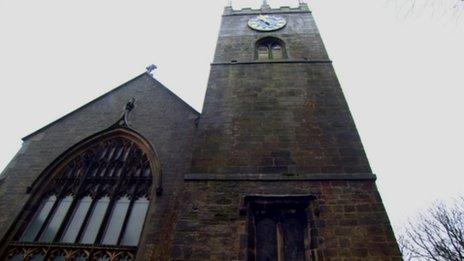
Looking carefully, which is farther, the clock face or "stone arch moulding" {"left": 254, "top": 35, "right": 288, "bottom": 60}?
the clock face

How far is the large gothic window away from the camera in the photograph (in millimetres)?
6941

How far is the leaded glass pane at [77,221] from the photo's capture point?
7262mm

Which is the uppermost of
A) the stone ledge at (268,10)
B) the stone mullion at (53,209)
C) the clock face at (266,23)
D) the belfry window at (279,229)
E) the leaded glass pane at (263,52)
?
the stone ledge at (268,10)

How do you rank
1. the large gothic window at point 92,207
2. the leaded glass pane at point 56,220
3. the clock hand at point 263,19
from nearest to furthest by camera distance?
the large gothic window at point 92,207 < the leaded glass pane at point 56,220 < the clock hand at point 263,19

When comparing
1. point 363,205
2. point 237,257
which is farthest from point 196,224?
point 363,205

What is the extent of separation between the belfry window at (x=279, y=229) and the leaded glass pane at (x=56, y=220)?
4.30m

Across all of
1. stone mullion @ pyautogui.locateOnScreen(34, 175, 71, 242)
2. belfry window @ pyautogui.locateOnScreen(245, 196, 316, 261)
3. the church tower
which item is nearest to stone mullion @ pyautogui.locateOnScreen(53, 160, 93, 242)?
stone mullion @ pyautogui.locateOnScreen(34, 175, 71, 242)

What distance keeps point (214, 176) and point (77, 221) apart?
10.9 feet

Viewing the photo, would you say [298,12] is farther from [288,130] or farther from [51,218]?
[51,218]

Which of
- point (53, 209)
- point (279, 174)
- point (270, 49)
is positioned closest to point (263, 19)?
point (270, 49)

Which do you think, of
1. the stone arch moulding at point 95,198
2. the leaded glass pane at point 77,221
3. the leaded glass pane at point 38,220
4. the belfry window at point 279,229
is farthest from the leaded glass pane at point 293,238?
the leaded glass pane at point 38,220

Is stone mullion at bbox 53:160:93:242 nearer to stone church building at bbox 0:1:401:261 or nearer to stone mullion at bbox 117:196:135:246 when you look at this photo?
stone church building at bbox 0:1:401:261

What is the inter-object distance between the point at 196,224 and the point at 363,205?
2.78 m

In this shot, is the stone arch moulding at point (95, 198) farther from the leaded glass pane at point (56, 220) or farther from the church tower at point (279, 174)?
the church tower at point (279, 174)
